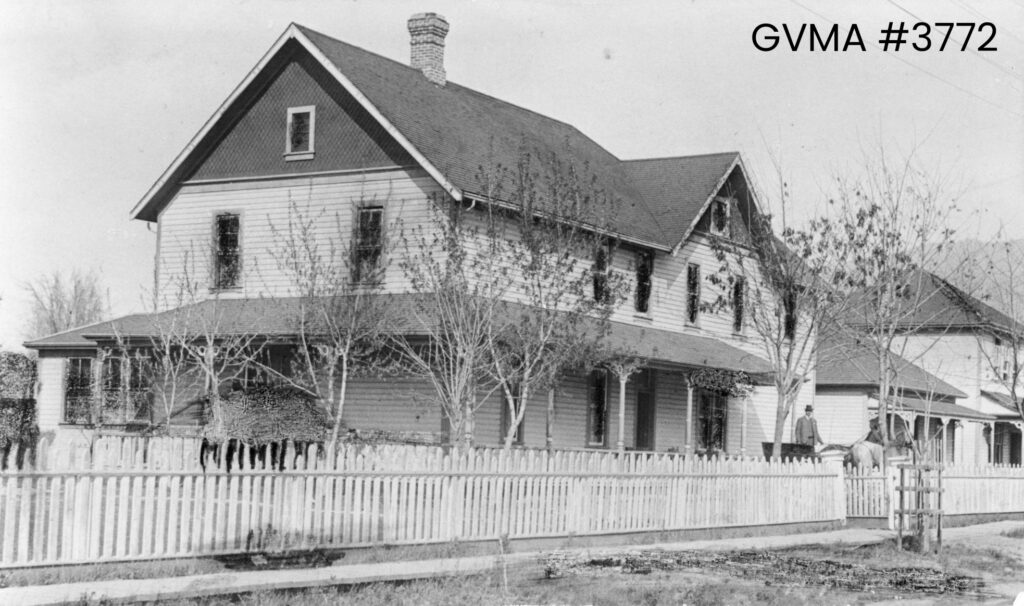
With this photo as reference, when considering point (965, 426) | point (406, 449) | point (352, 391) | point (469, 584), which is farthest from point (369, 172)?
point (965, 426)

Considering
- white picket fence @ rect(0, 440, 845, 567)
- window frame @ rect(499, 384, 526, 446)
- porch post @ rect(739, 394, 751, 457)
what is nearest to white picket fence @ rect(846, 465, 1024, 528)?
white picket fence @ rect(0, 440, 845, 567)

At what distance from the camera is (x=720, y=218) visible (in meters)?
34.8

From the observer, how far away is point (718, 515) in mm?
20078

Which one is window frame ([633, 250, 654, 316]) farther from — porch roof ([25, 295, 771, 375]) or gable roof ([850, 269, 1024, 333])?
gable roof ([850, 269, 1024, 333])

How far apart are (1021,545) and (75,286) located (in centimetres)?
6062

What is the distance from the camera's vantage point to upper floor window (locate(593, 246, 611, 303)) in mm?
25666

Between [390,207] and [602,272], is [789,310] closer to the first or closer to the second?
[602,272]

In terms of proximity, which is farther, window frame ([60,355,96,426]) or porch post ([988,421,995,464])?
porch post ([988,421,995,464])

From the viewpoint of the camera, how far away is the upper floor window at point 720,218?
34594 millimetres

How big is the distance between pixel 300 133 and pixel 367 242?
10.4ft

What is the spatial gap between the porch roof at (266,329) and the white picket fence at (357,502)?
6.14m

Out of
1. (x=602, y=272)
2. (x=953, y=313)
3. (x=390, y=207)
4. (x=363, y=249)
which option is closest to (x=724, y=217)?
(x=602, y=272)

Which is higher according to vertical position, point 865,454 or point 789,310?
point 789,310

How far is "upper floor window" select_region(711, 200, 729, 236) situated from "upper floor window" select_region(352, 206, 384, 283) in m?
10.6
